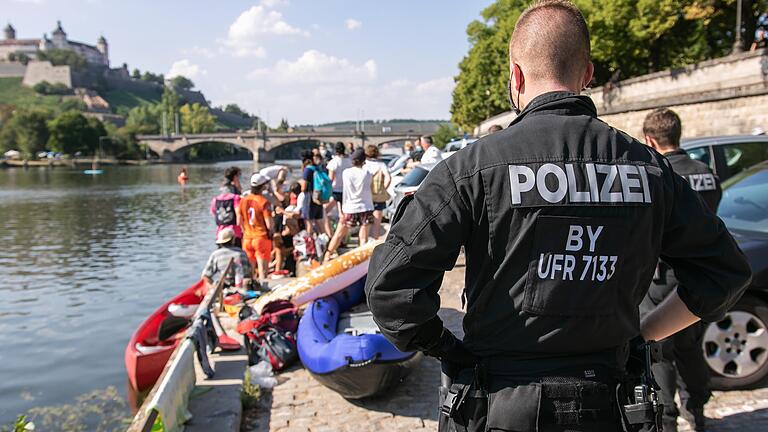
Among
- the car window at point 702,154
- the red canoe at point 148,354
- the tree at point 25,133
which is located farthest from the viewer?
the tree at point 25,133

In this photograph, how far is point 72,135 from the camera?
3991 inches

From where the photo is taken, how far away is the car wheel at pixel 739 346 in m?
4.64

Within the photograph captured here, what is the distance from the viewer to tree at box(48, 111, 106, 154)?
330ft

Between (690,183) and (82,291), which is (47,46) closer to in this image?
(82,291)

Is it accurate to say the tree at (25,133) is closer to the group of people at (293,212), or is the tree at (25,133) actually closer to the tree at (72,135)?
the tree at (72,135)

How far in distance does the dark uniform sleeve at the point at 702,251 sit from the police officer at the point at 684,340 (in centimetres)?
191

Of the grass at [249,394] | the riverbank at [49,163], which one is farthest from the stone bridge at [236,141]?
the grass at [249,394]

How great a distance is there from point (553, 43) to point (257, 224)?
27.2ft

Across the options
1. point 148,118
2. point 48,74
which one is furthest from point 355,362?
point 48,74

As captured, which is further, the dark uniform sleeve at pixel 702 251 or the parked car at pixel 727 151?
the parked car at pixel 727 151

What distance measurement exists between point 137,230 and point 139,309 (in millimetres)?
12857

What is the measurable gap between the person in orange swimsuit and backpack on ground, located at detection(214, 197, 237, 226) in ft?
0.55

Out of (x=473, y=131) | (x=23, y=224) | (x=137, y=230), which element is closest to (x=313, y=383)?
(x=137, y=230)

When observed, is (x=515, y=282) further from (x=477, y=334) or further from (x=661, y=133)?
(x=661, y=133)
